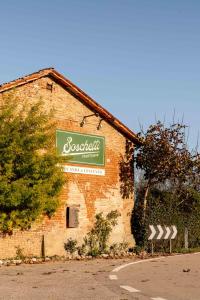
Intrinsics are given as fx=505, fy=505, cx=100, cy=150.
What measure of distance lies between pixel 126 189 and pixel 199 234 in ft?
16.0

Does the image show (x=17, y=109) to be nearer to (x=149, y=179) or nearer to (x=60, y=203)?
(x=60, y=203)

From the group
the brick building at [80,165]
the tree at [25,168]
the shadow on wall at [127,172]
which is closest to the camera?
the tree at [25,168]

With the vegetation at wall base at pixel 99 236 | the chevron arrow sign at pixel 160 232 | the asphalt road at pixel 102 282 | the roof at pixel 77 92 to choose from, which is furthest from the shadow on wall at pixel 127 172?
the asphalt road at pixel 102 282

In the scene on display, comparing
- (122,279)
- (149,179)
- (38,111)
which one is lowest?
(122,279)

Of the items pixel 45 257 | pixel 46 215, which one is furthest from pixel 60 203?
pixel 45 257

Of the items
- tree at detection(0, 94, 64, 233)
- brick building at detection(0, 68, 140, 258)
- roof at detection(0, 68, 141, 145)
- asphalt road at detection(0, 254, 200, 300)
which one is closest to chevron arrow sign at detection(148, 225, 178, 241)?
brick building at detection(0, 68, 140, 258)

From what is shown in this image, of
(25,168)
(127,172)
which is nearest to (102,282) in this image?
(25,168)

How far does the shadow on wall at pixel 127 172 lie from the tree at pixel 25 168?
5537 millimetres

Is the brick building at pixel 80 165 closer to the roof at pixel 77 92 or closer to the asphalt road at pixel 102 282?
the roof at pixel 77 92

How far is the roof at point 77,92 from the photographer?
21.1 m

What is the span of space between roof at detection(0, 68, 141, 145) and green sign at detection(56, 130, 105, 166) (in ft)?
3.88

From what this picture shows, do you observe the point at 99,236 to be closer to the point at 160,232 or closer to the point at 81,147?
the point at 160,232

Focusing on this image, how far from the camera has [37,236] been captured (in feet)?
68.7

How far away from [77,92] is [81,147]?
8.46 feet
